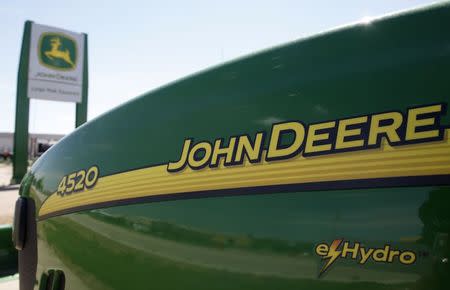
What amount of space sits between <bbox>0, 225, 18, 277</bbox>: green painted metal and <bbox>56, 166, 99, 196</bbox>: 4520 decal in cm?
314

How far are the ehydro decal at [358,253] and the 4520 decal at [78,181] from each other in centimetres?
111

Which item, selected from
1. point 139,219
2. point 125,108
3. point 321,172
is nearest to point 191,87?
point 125,108

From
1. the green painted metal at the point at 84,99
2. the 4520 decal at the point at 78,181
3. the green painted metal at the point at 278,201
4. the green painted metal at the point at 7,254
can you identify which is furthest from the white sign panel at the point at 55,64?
the green painted metal at the point at 278,201

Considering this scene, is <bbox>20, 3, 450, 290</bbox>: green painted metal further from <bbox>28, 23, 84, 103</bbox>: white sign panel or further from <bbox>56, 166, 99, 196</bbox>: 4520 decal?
<bbox>28, 23, 84, 103</bbox>: white sign panel

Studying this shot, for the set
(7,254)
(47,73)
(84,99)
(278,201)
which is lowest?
(7,254)

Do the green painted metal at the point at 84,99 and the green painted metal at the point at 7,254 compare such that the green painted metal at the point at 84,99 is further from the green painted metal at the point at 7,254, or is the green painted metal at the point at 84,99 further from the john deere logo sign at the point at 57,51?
the green painted metal at the point at 7,254

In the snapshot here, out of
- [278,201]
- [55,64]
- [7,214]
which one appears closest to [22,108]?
[55,64]

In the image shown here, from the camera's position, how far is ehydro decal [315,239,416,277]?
979 millimetres

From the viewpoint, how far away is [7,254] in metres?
4.49

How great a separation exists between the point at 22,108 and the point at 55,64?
2405 millimetres

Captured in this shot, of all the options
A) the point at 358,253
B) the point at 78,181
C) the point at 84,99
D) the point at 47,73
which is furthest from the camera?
the point at 84,99

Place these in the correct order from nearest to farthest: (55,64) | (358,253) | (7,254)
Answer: (358,253)
(7,254)
(55,64)

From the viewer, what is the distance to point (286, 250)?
3.74 ft

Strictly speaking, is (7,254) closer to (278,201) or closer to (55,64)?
(278,201)
